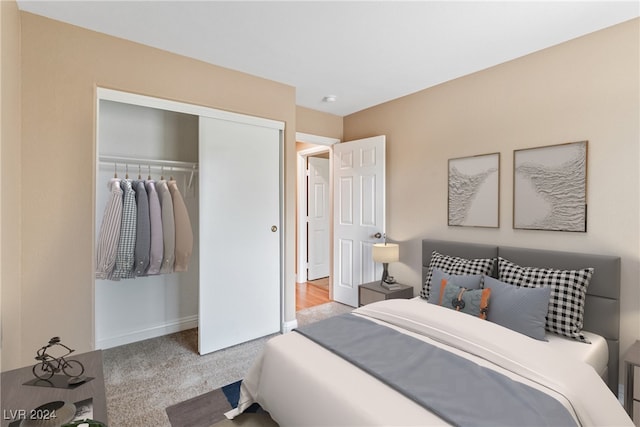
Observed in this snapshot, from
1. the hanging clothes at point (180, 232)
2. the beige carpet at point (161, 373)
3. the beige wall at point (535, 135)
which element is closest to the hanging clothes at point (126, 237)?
the hanging clothes at point (180, 232)

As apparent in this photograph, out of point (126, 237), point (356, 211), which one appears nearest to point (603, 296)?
point (356, 211)

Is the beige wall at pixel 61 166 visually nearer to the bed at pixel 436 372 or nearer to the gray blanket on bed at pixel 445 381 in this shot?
the bed at pixel 436 372

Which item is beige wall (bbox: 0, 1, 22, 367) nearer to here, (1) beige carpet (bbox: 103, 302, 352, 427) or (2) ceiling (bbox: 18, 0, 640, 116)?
(2) ceiling (bbox: 18, 0, 640, 116)

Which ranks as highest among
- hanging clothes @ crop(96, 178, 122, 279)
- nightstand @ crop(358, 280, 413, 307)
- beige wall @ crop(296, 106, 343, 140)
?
beige wall @ crop(296, 106, 343, 140)

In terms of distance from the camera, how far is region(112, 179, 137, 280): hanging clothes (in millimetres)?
2357

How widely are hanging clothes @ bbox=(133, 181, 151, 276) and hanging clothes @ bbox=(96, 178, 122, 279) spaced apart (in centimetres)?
13

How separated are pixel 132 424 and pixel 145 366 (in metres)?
0.72

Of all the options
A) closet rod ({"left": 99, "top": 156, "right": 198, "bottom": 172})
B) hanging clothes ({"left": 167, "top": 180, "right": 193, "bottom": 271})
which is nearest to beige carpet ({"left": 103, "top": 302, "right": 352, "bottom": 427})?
hanging clothes ({"left": 167, "top": 180, "right": 193, "bottom": 271})

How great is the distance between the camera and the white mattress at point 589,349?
5.98 feet

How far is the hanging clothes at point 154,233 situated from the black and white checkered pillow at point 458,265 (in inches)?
89.3

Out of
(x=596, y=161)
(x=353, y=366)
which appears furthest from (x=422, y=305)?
(x=596, y=161)

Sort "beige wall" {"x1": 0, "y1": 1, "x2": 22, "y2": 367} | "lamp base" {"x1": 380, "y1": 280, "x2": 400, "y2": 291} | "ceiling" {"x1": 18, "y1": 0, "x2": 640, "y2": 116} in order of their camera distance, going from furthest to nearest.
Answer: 1. "lamp base" {"x1": 380, "y1": 280, "x2": 400, "y2": 291}
2. "ceiling" {"x1": 18, "y1": 0, "x2": 640, "y2": 116}
3. "beige wall" {"x1": 0, "y1": 1, "x2": 22, "y2": 367}

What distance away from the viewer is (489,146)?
2.75m

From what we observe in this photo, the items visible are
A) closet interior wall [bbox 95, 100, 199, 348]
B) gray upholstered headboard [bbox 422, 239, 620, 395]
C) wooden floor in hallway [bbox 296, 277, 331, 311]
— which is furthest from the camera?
wooden floor in hallway [bbox 296, 277, 331, 311]
